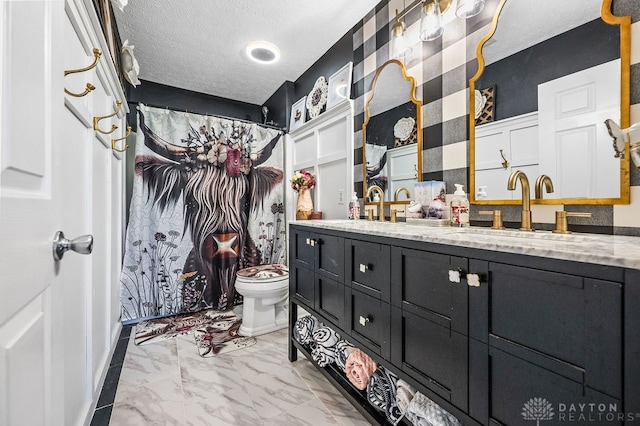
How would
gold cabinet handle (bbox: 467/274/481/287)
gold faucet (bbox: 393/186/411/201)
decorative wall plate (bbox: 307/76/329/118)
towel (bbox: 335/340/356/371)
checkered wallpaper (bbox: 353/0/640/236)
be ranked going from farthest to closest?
decorative wall plate (bbox: 307/76/329/118)
gold faucet (bbox: 393/186/411/201)
towel (bbox: 335/340/356/371)
checkered wallpaper (bbox: 353/0/640/236)
gold cabinet handle (bbox: 467/274/481/287)

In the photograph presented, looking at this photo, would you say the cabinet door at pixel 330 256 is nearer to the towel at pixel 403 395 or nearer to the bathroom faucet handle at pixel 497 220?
the towel at pixel 403 395

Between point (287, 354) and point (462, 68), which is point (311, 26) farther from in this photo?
point (287, 354)

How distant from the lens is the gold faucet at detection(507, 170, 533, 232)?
1.07 metres

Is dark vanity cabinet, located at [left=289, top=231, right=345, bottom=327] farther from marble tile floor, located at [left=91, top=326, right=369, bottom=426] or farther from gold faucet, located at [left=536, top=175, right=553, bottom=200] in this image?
gold faucet, located at [left=536, top=175, right=553, bottom=200]

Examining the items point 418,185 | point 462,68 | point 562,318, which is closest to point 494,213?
point 418,185

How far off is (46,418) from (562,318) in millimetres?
1147

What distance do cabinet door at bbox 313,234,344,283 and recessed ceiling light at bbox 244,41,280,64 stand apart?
1793mm

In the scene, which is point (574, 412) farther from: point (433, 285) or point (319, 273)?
point (319, 273)

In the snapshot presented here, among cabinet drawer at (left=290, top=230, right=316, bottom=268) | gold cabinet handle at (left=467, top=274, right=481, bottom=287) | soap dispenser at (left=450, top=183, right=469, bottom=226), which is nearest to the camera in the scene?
gold cabinet handle at (left=467, top=274, right=481, bottom=287)

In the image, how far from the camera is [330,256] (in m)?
1.44

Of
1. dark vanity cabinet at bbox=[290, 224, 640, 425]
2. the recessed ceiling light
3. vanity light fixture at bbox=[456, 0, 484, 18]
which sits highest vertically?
the recessed ceiling light

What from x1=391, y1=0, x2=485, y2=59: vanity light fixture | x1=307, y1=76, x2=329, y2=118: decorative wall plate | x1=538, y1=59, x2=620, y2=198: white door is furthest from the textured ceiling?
x1=538, y1=59, x2=620, y2=198: white door

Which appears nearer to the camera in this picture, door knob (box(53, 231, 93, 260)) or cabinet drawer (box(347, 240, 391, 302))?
door knob (box(53, 231, 93, 260))

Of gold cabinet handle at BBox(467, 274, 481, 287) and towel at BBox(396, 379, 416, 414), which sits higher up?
gold cabinet handle at BBox(467, 274, 481, 287)
